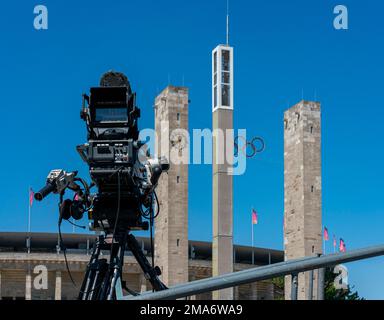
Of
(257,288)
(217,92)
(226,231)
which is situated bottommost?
(257,288)

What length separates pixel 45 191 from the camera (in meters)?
9.47

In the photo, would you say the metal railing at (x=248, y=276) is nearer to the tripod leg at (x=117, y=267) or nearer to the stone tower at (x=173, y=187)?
the tripod leg at (x=117, y=267)

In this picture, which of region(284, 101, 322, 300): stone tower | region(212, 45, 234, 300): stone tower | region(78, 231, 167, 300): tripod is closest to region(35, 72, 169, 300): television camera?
region(78, 231, 167, 300): tripod

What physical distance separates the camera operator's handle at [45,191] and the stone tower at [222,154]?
114ft

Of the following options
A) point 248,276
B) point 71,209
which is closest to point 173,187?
point 71,209

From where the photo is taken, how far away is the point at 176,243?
2002 inches

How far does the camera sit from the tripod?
919 cm

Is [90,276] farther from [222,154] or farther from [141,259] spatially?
[222,154]

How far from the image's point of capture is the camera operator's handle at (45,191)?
9367 mm

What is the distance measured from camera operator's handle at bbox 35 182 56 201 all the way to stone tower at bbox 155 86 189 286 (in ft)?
134

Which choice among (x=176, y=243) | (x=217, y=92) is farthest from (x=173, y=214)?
(x=217, y=92)
